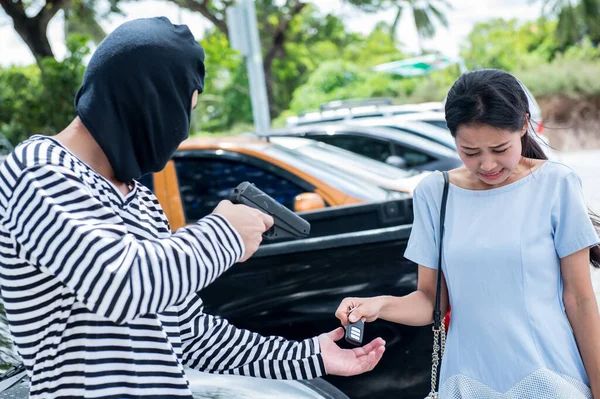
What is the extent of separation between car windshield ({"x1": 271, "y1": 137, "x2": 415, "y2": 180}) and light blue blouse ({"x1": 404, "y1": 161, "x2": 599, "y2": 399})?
3471 millimetres

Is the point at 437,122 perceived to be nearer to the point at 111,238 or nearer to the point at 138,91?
the point at 138,91

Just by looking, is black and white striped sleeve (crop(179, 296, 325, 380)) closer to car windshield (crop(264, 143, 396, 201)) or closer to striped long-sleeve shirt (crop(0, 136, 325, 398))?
striped long-sleeve shirt (crop(0, 136, 325, 398))

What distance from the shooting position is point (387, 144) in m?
8.80

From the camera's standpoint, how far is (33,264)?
4.52 feet

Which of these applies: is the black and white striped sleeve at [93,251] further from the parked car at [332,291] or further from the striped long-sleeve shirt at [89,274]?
the parked car at [332,291]

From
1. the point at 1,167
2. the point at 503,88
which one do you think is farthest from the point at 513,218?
the point at 1,167

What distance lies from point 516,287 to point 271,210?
730 millimetres

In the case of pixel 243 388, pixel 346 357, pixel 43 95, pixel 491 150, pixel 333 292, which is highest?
pixel 491 150

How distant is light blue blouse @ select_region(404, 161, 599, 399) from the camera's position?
1.97 metres

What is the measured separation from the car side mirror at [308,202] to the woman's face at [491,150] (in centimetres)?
279

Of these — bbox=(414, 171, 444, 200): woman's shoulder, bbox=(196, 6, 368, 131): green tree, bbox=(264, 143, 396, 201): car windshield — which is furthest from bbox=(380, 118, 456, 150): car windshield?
bbox=(196, 6, 368, 131): green tree

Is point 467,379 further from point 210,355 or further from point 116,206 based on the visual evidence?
point 116,206

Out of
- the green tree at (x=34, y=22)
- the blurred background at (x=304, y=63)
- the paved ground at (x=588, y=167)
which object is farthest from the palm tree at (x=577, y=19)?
the green tree at (x=34, y=22)

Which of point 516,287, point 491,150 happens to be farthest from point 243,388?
point 491,150
